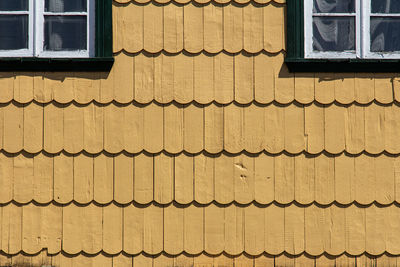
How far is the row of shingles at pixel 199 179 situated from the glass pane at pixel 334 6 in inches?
51.7

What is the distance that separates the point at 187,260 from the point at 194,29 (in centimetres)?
202

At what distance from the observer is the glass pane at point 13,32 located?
5.33m

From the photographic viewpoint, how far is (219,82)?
5.28 meters

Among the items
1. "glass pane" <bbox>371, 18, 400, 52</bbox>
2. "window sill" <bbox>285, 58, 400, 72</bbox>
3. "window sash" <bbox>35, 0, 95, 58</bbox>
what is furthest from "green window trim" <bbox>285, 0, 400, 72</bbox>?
"window sash" <bbox>35, 0, 95, 58</bbox>

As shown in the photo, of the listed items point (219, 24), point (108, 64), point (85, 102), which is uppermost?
point (219, 24)

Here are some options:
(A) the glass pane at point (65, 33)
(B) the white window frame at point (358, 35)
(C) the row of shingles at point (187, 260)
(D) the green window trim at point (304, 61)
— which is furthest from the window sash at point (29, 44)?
(B) the white window frame at point (358, 35)

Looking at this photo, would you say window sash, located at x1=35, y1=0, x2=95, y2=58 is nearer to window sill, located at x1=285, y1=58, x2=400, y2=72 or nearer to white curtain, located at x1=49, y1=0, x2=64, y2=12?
white curtain, located at x1=49, y1=0, x2=64, y2=12

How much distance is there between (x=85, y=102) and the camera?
207 inches

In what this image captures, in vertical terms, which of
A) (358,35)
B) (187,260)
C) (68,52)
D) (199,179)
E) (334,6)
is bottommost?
(187,260)

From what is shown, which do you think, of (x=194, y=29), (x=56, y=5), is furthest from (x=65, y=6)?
(x=194, y=29)

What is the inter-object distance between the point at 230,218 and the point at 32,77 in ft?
6.97

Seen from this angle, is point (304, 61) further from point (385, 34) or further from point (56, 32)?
point (56, 32)

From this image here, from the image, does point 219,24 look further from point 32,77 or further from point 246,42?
point 32,77

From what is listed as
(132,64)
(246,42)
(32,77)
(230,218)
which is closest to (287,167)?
(230,218)
